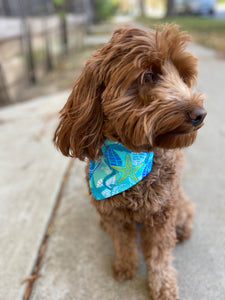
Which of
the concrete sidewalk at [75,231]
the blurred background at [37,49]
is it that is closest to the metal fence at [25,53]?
the blurred background at [37,49]

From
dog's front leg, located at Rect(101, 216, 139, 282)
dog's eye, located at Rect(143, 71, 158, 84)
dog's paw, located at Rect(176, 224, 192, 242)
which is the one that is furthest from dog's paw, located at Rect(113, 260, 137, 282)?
dog's eye, located at Rect(143, 71, 158, 84)

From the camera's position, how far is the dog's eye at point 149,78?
4.52ft

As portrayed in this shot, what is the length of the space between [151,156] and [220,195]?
1.27m

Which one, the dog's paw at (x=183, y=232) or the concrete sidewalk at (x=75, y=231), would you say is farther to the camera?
the dog's paw at (x=183, y=232)

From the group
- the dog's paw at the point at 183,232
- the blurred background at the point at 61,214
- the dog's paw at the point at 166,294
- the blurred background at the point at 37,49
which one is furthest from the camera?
the blurred background at the point at 37,49

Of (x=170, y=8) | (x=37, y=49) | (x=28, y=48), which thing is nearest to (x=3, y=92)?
(x=28, y=48)

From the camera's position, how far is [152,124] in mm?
1311

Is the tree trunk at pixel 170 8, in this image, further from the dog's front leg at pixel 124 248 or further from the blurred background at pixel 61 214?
the dog's front leg at pixel 124 248

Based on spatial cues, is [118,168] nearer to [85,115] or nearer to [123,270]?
[85,115]

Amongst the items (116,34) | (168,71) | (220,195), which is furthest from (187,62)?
(220,195)

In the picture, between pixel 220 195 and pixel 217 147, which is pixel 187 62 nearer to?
pixel 220 195

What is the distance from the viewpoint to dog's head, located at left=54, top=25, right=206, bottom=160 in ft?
4.30

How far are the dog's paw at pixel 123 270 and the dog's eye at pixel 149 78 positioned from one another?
1.32m

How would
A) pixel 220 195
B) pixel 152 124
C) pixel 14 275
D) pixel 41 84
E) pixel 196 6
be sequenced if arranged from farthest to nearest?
1. pixel 196 6
2. pixel 41 84
3. pixel 220 195
4. pixel 14 275
5. pixel 152 124
